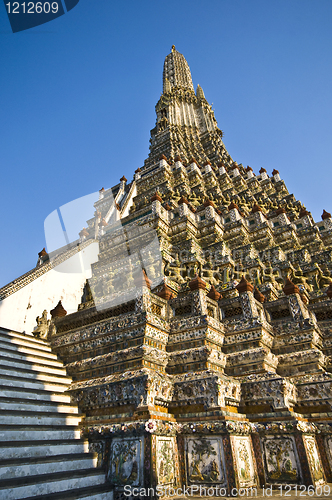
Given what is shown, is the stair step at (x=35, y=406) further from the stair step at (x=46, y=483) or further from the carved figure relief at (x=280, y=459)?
the carved figure relief at (x=280, y=459)

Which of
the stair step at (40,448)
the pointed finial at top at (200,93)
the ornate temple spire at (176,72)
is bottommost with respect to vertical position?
the stair step at (40,448)

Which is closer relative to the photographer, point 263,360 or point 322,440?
point 322,440

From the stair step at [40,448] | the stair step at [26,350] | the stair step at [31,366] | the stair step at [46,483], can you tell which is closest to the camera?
the stair step at [46,483]

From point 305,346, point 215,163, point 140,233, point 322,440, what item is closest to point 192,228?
point 140,233

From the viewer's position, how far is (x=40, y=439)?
5.38 meters

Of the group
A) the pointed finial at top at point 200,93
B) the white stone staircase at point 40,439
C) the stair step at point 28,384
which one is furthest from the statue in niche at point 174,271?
the pointed finial at top at point 200,93

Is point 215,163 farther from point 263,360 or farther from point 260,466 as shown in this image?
point 260,466

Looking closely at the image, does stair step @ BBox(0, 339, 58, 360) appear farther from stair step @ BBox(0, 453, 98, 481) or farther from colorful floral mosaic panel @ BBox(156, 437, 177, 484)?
colorful floral mosaic panel @ BBox(156, 437, 177, 484)

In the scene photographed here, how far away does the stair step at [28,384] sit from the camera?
21.1 ft

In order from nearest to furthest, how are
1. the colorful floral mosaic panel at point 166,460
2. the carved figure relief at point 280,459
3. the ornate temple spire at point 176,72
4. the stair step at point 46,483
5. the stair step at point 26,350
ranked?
the stair step at point 46,483 → the colorful floral mosaic panel at point 166,460 → the carved figure relief at point 280,459 → the stair step at point 26,350 → the ornate temple spire at point 176,72

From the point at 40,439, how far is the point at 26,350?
3200mm

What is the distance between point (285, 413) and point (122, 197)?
19.4 meters

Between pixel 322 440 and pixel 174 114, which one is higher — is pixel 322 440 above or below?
below

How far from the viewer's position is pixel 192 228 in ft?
48.9
